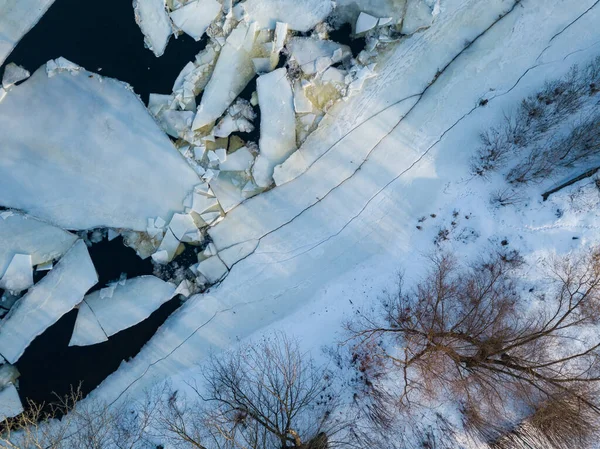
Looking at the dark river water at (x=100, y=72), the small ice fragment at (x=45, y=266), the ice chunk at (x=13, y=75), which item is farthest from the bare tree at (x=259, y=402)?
the ice chunk at (x=13, y=75)

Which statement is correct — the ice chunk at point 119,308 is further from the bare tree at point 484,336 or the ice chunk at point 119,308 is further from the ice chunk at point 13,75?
the ice chunk at point 13,75

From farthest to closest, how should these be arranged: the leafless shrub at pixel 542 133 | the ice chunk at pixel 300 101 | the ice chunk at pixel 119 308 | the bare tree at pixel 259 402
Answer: the ice chunk at pixel 119 308 → the ice chunk at pixel 300 101 → the leafless shrub at pixel 542 133 → the bare tree at pixel 259 402

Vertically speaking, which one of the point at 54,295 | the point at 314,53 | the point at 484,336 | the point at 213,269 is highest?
the point at 314,53

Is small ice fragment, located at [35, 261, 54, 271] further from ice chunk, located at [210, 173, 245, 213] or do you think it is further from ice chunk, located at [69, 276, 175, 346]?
ice chunk, located at [210, 173, 245, 213]

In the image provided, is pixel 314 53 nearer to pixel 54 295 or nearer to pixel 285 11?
pixel 285 11

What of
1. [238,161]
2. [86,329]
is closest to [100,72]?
[238,161]

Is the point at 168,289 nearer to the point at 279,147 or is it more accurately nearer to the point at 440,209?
the point at 279,147
